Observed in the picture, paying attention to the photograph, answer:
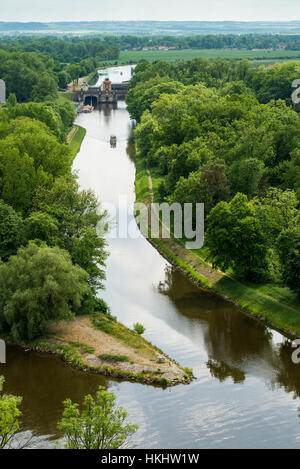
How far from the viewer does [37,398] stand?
40969 millimetres

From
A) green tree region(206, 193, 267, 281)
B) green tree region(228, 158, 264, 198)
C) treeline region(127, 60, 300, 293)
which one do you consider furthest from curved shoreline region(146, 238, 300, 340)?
green tree region(228, 158, 264, 198)

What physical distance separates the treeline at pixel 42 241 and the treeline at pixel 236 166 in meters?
11.3

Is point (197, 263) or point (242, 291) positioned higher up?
point (242, 291)

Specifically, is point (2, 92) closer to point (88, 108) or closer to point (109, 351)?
point (88, 108)

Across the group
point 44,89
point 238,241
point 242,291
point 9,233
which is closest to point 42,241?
point 9,233

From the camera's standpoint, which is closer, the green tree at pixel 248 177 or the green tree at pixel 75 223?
the green tree at pixel 75 223

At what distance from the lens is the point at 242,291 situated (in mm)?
55156

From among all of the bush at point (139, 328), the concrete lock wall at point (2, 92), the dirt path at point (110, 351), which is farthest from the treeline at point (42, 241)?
the concrete lock wall at point (2, 92)

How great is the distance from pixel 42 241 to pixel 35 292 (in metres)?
7.53

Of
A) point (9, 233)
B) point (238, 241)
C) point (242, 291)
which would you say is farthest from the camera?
point (238, 241)

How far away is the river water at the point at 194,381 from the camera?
122 ft

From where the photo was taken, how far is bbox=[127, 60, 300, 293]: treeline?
2185 inches

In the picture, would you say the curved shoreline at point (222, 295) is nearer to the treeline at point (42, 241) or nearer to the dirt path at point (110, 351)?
the treeline at point (42, 241)

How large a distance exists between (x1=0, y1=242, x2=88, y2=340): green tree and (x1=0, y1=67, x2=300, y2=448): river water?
222 cm
